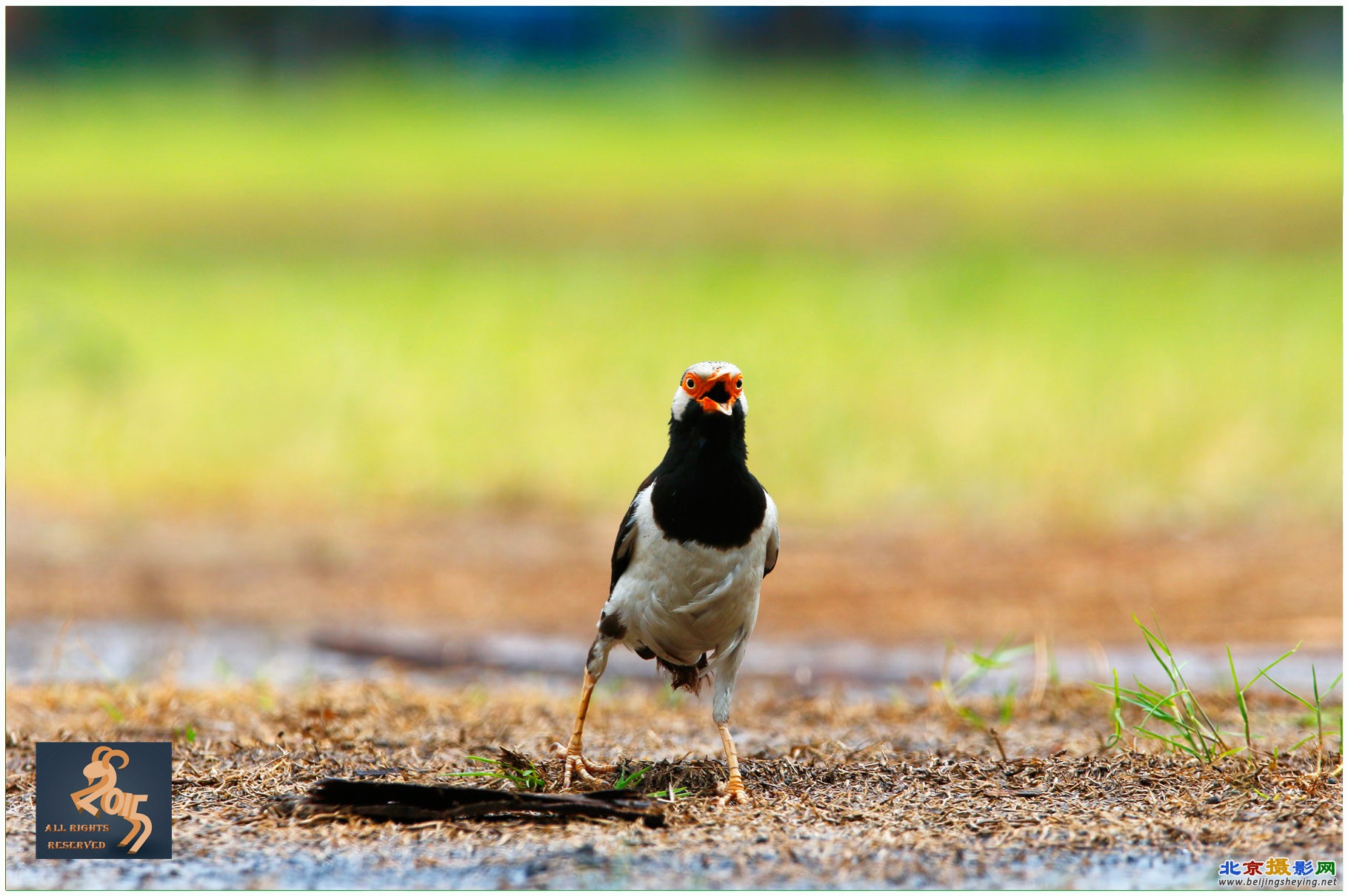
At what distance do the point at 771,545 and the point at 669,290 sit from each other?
13056 mm

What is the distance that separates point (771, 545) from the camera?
4590 mm

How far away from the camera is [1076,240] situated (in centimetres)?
1945

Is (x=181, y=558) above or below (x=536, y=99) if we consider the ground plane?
below

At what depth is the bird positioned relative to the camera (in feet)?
14.0

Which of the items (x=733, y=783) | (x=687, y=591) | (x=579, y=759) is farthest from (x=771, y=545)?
(x=579, y=759)

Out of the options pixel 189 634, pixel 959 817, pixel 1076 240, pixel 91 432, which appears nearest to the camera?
pixel 959 817

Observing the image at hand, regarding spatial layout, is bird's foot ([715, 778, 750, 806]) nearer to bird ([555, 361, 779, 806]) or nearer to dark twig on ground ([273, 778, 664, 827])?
bird ([555, 361, 779, 806])

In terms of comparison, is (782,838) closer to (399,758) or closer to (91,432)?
(399,758)

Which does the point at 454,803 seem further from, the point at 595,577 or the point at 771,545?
the point at 595,577

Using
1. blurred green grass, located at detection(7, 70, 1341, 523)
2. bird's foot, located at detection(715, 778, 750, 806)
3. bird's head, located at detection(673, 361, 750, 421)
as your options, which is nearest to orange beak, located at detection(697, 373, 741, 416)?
bird's head, located at detection(673, 361, 750, 421)

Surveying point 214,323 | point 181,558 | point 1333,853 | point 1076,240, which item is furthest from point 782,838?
point 1076,240

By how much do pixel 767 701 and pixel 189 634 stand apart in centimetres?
356

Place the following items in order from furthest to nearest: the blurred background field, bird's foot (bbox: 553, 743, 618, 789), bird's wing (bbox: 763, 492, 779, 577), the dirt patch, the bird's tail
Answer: the blurred background field
the dirt patch
the bird's tail
bird's wing (bbox: 763, 492, 779, 577)
bird's foot (bbox: 553, 743, 618, 789)


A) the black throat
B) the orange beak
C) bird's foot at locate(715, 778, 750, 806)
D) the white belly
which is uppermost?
the orange beak
